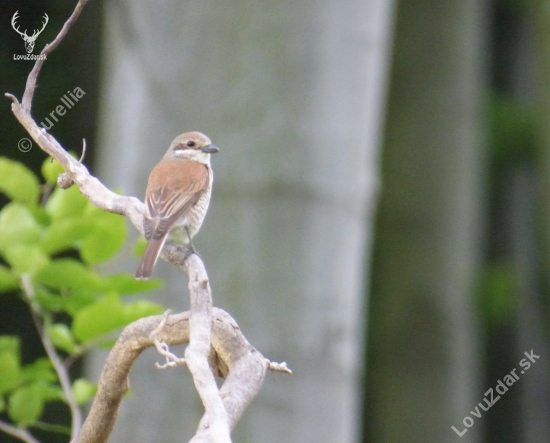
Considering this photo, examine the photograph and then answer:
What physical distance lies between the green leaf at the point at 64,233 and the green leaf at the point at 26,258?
0.04 meters

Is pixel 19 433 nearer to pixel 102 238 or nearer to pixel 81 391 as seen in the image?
pixel 81 391

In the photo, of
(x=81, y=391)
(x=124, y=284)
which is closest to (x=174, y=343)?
(x=124, y=284)

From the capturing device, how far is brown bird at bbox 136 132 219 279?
230cm

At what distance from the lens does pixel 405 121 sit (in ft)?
27.1

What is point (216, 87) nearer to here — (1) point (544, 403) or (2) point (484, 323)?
(2) point (484, 323)

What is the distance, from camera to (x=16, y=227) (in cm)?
216

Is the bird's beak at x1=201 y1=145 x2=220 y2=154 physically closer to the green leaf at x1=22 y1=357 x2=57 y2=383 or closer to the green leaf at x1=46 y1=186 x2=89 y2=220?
the green leaf at x1=46 y1=186 x2=89 y2=220

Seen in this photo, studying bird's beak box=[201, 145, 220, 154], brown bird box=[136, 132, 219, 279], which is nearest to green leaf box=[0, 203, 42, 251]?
brown bird box=[136, 132, 219, 279]

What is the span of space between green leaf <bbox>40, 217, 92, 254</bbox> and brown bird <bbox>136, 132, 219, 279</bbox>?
0.68ft

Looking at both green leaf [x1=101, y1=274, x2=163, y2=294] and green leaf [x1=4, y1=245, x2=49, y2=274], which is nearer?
green leaf [x1=4, y1=245, x2=49, y2=274]

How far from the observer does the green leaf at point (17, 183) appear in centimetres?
215

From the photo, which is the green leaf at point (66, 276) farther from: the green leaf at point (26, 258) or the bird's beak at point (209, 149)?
the bird's beak at point (209, 149)

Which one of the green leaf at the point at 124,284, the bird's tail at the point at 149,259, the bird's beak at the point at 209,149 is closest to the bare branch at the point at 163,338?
the bird's tail at the point at 149,259

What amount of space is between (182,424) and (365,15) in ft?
8.97
